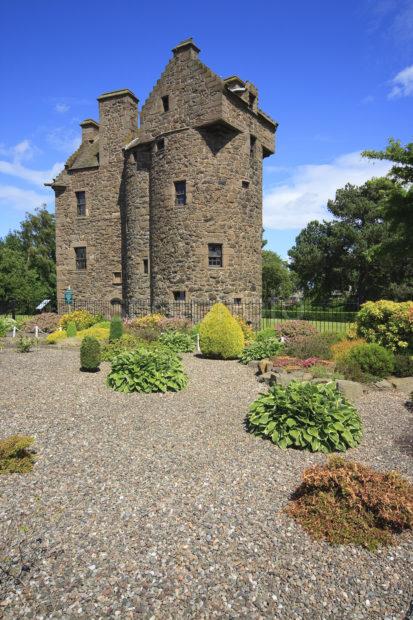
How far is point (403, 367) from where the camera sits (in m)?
9.59

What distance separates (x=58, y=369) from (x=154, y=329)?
628cm

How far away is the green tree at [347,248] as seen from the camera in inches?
1356

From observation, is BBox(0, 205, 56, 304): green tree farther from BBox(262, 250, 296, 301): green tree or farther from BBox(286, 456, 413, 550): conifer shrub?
BBox(286, 456, 413, 550): conifer shrub

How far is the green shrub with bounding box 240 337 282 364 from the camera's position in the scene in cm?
1227

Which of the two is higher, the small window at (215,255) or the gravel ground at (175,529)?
the small window at (215,255)

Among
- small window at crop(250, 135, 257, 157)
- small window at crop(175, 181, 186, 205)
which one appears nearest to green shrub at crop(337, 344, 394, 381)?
small window at crop(175, 181, 186, 205)

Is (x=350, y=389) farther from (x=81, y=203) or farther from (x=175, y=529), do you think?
(x=81, y=203)

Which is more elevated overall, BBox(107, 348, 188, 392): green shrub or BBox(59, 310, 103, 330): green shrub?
BBox(59, 310, 103, 330): green shrub

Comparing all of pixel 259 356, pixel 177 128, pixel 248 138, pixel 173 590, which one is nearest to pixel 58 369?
pixel 259 356

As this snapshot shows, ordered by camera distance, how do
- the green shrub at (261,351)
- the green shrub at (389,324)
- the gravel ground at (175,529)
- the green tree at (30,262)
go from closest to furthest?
the gravel ground at (175,529) → the green shrub at (389,324) → the green shrub at (261,351) → the green tree at (30,262)

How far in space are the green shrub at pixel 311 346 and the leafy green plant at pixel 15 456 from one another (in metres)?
8.31

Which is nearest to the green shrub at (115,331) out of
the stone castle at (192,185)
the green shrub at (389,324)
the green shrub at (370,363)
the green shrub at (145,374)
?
the stone castle at (192,185)

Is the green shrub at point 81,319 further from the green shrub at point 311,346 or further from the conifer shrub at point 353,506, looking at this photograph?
the conifer shrub at point 353,506

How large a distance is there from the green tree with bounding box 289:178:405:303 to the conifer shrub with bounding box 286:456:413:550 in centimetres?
3164
